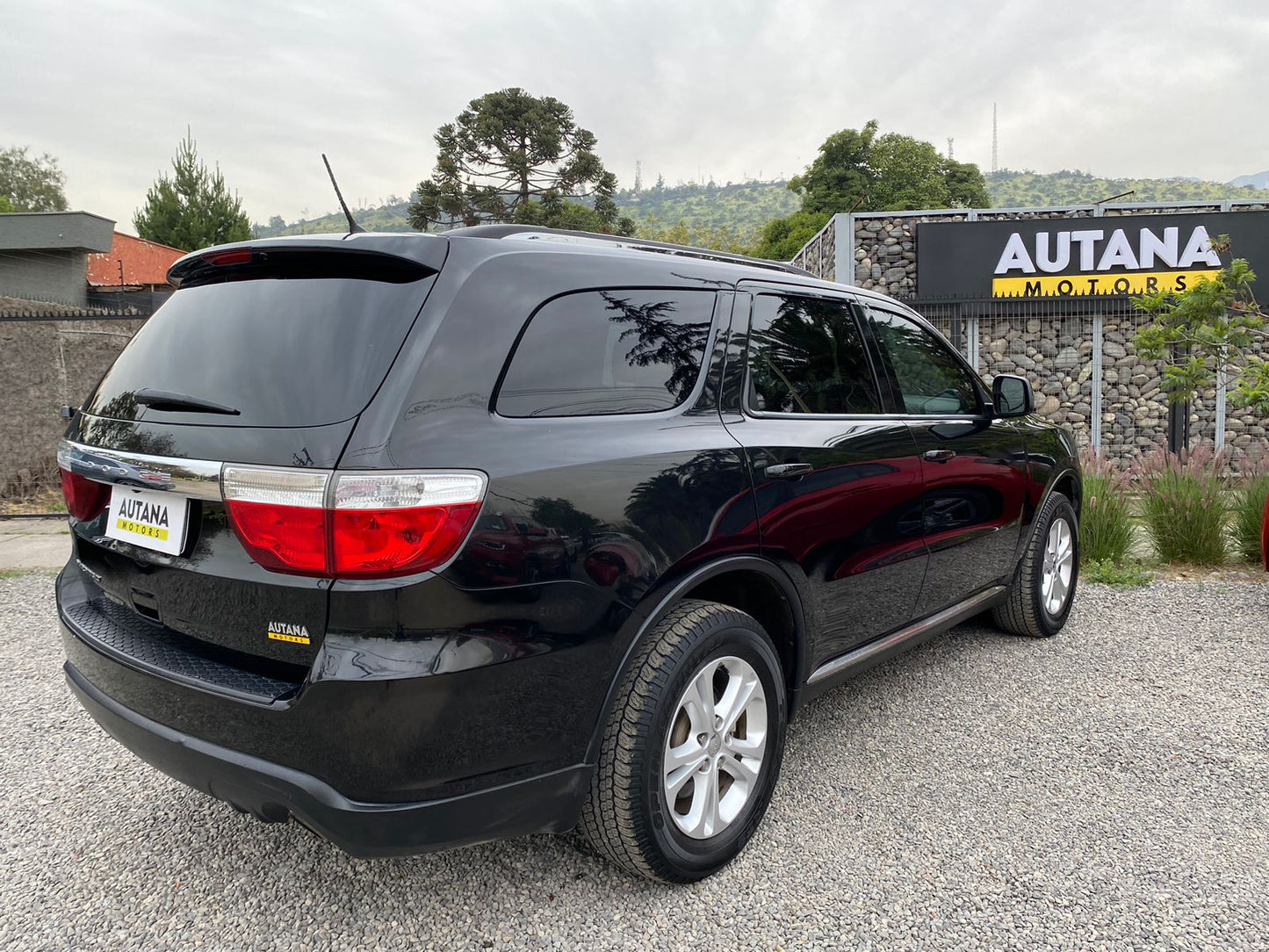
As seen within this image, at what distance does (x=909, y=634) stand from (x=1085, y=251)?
41.6 feet

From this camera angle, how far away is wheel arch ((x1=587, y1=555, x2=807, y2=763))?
212 centimetres

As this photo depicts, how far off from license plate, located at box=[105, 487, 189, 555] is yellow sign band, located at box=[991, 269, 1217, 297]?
46.2 ft

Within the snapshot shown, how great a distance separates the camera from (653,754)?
2186mm

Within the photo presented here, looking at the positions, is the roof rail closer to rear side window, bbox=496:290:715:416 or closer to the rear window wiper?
rear side window, bbox=496:290:715:416

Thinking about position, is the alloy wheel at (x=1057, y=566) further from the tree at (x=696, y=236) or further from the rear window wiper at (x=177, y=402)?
the tree at (x=696, y=236)

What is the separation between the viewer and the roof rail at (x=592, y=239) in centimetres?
226

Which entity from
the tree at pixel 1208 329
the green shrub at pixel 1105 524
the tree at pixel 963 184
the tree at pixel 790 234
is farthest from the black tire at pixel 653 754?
the tree at pixel 963 184

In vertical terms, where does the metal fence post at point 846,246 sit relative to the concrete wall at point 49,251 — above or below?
below

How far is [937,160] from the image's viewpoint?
5069cm

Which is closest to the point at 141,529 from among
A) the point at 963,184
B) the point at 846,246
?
the point at 846,246

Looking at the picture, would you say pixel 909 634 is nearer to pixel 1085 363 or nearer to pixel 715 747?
pixel 715 747

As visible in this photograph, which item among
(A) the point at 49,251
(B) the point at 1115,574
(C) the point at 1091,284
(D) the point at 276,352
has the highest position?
(A) the point at 49,251

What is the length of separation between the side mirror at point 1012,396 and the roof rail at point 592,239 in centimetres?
136

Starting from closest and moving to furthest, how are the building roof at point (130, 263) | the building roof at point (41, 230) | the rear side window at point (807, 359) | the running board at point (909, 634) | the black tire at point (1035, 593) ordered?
1. the rear side window at point (807, 359)
2. the running board at point (909, 634)
3. the black tire at point (1035, 593)
4. the building roof at point (41, 230)
5. the building roof at point (130, 263)
